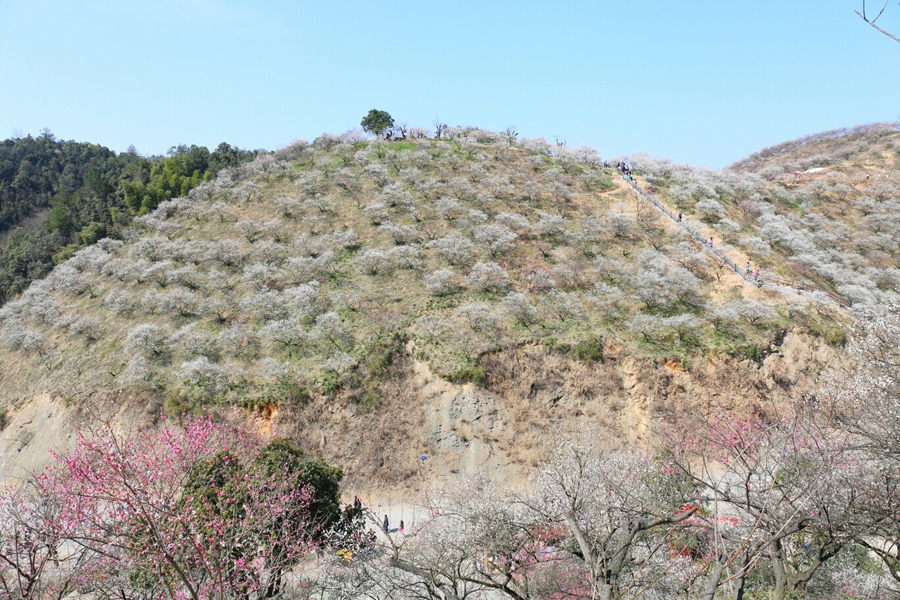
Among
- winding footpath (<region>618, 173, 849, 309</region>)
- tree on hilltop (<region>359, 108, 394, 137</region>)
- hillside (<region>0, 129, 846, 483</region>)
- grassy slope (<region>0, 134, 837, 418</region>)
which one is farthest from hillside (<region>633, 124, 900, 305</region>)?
tree on hilltop (<region>359, 108, 394, 137</region>)

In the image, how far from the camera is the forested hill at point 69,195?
53.6 metres

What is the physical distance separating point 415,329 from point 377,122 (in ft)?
155

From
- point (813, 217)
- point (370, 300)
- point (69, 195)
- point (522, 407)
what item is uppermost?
point (69, 195)

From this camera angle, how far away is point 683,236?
43.9 metres

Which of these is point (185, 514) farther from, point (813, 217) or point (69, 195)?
point (69, 195)

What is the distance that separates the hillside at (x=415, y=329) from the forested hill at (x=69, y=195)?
9281mm

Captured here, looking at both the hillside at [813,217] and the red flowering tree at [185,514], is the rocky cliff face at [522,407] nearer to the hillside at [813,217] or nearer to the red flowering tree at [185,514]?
the red flowering tree at [185,514]

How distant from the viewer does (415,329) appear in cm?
3247

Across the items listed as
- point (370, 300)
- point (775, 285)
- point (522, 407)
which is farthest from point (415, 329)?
point (775, 285)

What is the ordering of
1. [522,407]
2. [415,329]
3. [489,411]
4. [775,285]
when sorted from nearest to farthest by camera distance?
[489,411] < [522,407] < [415,329] < [775,285]

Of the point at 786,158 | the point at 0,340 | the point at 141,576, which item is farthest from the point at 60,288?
the point at 786,158

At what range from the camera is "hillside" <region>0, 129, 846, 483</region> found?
29.0 metres

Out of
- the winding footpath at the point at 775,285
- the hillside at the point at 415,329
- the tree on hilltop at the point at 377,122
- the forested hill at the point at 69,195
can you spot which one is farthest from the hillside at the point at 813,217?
the forested hill at the point at 69,195

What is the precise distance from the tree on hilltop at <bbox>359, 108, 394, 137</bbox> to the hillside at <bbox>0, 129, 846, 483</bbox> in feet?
79.5
